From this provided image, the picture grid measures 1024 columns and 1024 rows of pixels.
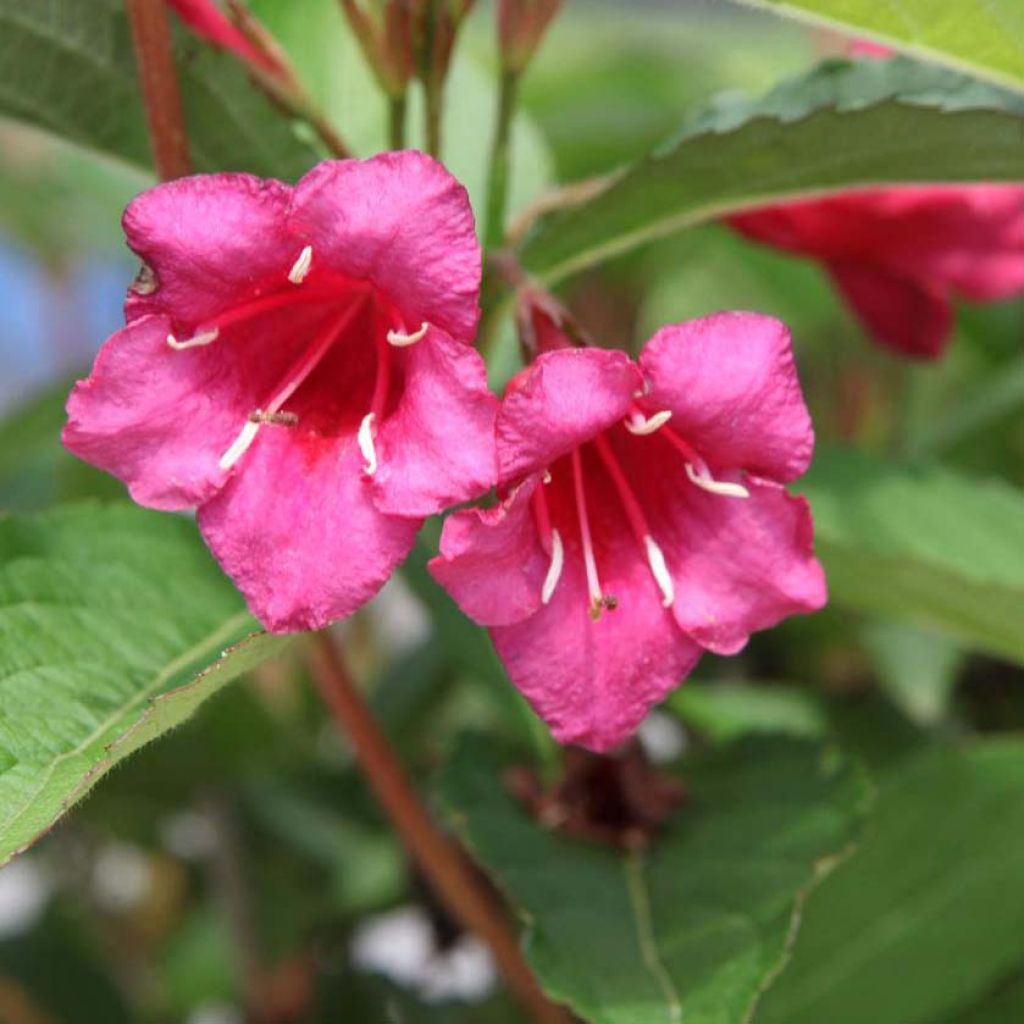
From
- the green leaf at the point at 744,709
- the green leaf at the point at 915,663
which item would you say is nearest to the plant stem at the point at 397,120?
the green leaf at the point at 744,709

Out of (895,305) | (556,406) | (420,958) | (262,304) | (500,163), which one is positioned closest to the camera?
(556,406)

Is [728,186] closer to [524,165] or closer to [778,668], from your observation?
[524,165]

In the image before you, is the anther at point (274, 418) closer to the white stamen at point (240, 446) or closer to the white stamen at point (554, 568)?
the white stamen at point (240, 446)

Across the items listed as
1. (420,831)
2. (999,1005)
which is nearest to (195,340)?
(420,831)

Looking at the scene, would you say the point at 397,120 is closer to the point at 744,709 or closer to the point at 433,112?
the point at 433,112

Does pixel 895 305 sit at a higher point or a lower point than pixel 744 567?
lower

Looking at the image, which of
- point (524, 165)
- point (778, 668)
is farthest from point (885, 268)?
point (778, 668)

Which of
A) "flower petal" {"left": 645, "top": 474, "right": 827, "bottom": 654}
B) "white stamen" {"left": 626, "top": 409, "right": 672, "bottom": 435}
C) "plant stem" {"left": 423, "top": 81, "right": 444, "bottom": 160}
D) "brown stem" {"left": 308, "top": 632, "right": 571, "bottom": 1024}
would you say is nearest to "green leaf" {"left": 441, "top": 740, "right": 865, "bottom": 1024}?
"brown stem" {"left": 308, "top": 632, "right": 571, "bottom": 1024}
